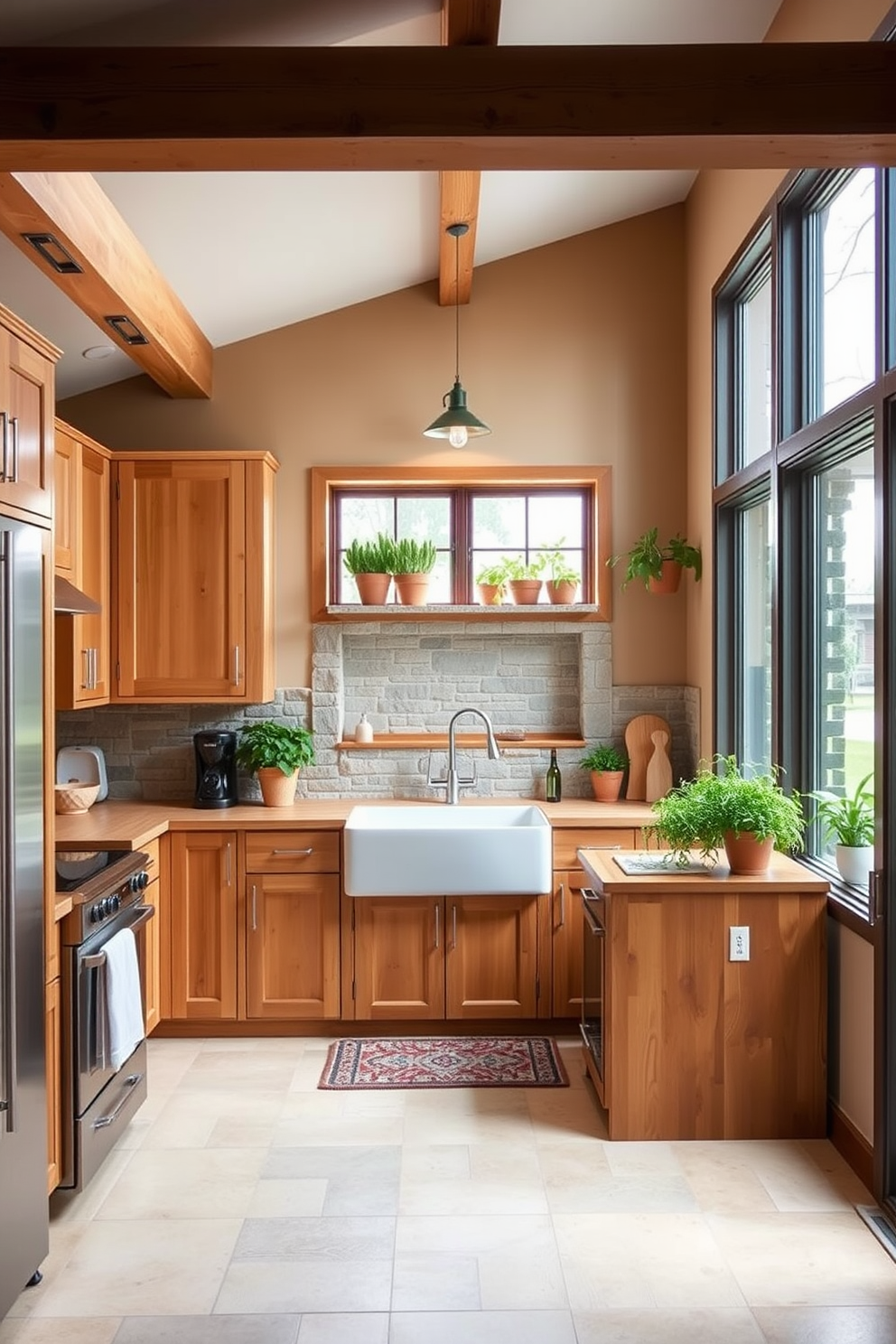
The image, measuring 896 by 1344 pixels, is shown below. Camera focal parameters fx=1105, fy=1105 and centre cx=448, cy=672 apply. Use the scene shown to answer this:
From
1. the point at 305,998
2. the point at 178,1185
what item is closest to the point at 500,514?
the point at 305,998

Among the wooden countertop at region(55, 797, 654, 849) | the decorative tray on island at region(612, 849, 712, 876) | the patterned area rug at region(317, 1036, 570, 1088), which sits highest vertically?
the wooden countertop at region(55, 797, 654, 849)

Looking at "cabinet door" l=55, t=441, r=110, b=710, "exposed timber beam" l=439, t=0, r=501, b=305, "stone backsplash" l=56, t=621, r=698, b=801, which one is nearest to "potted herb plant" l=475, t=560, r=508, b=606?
"stone backsplash" l=56, t=621, r=698, b=801

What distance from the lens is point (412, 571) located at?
4934 mm

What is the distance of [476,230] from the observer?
4605 mm

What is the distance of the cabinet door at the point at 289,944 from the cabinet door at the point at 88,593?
1.01 metres

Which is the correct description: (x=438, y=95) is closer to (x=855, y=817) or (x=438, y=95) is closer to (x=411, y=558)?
(x=855, y=817)

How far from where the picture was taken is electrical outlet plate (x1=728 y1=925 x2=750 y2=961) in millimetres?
3432

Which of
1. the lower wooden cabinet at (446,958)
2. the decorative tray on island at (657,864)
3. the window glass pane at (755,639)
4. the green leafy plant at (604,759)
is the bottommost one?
the lower wooden cabinet at (446,958)

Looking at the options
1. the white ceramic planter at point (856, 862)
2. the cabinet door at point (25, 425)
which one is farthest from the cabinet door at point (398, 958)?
the cabinet door at point (25, 425)

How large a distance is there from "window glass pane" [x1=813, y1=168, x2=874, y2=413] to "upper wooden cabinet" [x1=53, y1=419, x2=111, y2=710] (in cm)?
266

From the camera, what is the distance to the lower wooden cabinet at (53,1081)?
291 centimetres

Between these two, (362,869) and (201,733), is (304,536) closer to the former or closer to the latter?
(201,733)

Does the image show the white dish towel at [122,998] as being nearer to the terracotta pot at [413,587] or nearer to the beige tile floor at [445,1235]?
the beige tile floor at [445,1235]

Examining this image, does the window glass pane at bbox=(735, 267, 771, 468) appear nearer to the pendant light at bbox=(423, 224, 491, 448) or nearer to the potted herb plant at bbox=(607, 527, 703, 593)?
the potted herb plant at bbox=(607, 527, 703, 593)
